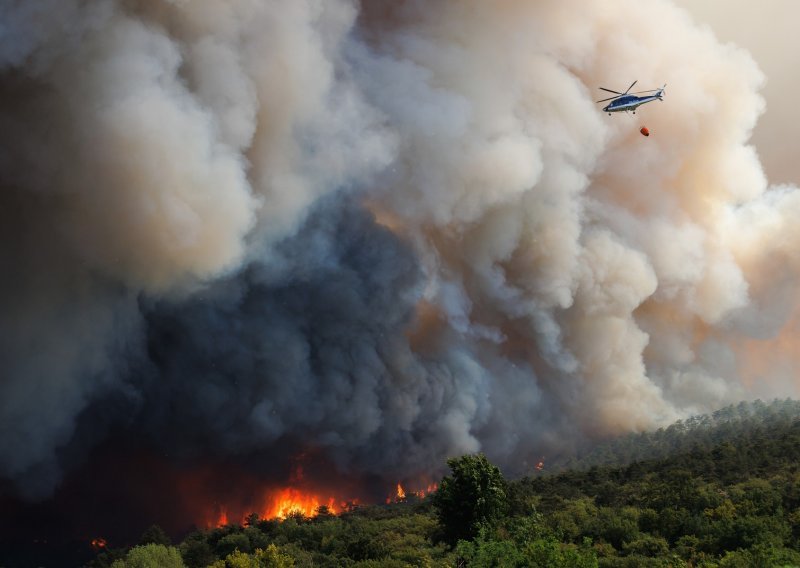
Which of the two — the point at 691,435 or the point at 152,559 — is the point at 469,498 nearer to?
the point at 152,559

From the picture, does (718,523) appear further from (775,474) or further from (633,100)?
(633,100)

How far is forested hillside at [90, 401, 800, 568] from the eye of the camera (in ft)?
133

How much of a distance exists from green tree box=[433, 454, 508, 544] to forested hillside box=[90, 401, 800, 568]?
0.22 feet

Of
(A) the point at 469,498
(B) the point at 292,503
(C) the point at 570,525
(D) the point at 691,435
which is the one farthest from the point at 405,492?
(A) the point at 469,498

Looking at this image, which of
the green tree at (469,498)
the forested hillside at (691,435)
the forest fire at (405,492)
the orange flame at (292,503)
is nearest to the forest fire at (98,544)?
the orange flame at (292,503)

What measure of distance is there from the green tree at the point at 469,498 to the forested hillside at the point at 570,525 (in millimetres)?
66

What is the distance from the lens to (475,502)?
4672 centimetres

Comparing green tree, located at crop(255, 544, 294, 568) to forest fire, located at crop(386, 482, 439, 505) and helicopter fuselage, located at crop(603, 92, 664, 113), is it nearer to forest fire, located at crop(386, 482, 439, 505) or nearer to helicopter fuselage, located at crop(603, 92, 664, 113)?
forest fire, located at crop(386, 482, 439, 505)

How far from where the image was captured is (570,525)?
52.0 m

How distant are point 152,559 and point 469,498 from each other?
25591mm

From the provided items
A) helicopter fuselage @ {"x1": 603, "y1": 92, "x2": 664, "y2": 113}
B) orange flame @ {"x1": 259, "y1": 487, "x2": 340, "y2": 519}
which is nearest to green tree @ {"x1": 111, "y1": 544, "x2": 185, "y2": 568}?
orange flame @ {"x1": 259, "y1": 487, "x2": 340, "y2": 519}

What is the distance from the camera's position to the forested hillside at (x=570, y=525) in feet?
133

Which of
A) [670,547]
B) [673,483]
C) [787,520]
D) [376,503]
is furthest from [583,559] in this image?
[376,503]

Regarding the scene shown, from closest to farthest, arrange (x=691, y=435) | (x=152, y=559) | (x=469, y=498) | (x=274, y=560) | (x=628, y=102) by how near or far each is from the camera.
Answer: (x=274, y=560) < (x=469, y=498) < (x=152, y=559) < (x=628, y=102) < (x=691, y=435)
